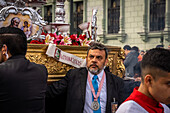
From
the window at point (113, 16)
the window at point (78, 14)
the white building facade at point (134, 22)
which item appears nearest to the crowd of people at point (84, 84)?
the white building facade at point (134, 22)

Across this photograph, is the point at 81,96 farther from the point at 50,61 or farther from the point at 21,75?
the point at 21,75

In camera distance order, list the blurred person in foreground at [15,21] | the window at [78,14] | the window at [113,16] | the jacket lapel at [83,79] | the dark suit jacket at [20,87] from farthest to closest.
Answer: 1. the window at [78,14]
2. the window at [113,16]
3. the blurred person in foreground at [15,21]
4. the jacket lapel at [83,79]
5. the dark suit jacket at [20,87]

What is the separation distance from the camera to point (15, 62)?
7.79ft

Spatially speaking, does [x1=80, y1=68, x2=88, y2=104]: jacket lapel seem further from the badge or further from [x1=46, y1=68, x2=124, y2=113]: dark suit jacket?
the badge

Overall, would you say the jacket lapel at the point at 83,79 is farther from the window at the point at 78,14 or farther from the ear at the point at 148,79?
the window at the point at 78,14

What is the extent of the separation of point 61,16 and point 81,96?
3081 millimetres

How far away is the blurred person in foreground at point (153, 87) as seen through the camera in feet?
5.90

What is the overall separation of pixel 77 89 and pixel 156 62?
2.10 meters

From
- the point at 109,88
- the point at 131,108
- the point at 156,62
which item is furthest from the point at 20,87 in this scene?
the point at 109,88

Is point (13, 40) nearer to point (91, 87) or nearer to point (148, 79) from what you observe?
point (148, 79)

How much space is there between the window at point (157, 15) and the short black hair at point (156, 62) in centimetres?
1622

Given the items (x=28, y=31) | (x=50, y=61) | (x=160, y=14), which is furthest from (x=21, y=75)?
(x=160, y=14)

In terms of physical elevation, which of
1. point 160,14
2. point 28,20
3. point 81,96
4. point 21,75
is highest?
point 160,14

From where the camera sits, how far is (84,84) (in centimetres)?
383
